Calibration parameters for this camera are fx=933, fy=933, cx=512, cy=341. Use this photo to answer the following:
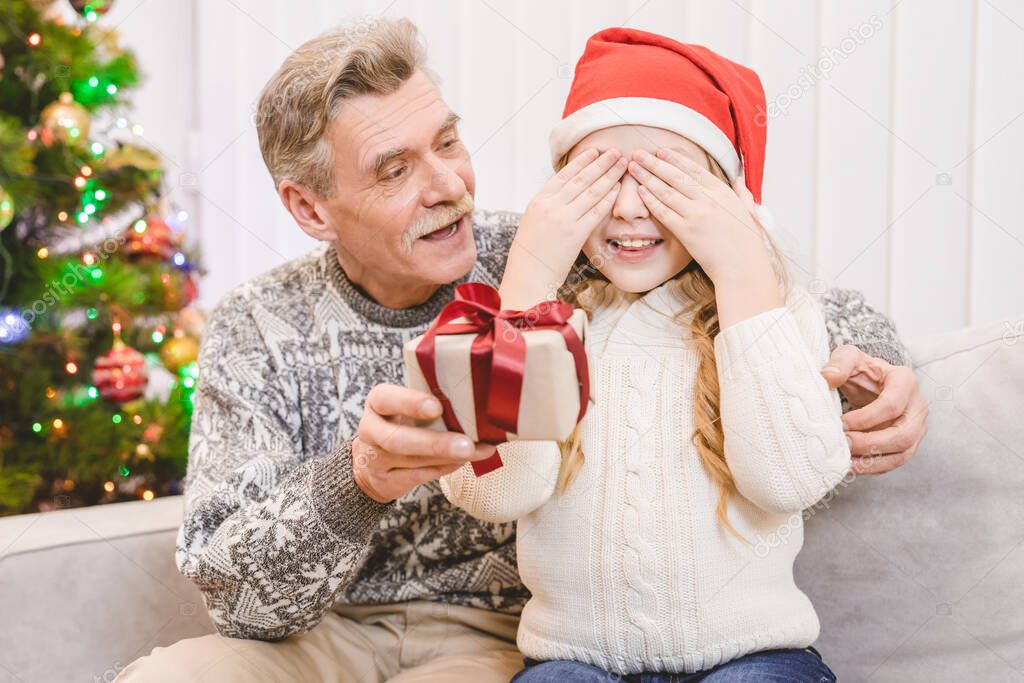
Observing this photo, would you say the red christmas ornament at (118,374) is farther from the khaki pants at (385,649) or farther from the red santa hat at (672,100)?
the red santa hat at (672,100)

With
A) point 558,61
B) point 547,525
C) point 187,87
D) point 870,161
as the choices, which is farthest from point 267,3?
point 547,525

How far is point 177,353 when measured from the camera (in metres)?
2.32

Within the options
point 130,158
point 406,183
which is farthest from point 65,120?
point 406,183

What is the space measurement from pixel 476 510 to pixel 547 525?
0.26 ft

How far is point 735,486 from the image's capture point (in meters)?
0.98

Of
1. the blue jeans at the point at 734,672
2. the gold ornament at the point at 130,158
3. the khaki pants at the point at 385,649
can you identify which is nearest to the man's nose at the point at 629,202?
the blue jeans at the point at 734,672

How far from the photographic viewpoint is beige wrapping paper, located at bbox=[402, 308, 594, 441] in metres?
0.76

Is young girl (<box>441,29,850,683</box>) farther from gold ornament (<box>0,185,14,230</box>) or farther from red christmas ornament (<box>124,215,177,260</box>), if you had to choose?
red christmas ornament (<box>124,215,177,260</box>)

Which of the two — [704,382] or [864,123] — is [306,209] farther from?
[864,123]

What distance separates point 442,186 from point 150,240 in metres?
1.27

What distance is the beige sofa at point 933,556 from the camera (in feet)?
3.65

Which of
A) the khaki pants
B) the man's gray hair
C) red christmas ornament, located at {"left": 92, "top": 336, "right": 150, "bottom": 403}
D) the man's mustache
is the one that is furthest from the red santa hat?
red christmas ornament, located at {"left": 92, "top": 336, "right": 150, "bottom": 403}

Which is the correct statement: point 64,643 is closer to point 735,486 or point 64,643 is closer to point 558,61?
point 735,486

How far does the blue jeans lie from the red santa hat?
47cm
